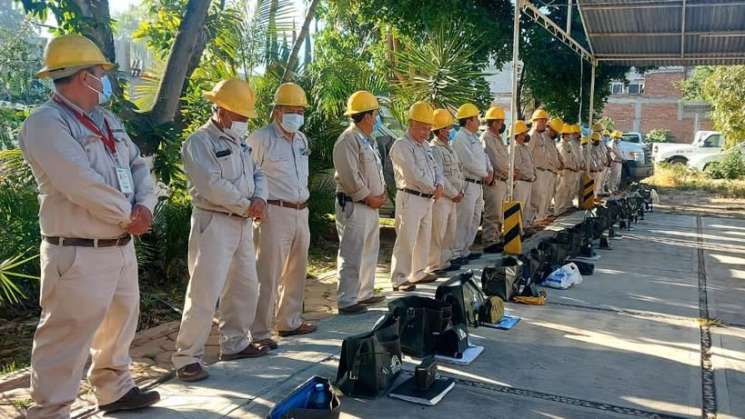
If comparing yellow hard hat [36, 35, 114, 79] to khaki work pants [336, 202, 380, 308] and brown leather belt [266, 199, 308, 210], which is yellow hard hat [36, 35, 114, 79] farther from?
khaki work pants [336, 202, 380, 308]

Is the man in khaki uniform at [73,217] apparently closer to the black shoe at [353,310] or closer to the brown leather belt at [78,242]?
the brown leather belt at [78,242]

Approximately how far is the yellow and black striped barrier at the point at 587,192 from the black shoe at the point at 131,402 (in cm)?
1278

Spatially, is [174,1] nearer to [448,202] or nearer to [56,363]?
[448,202]

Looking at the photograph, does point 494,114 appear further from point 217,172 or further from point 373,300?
point 217,172

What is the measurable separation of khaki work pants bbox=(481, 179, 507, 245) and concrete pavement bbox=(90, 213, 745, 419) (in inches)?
109

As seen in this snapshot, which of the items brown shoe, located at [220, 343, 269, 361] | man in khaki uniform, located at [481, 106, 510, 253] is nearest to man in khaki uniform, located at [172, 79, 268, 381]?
brown shoe, located at [220, 343, 269, 361]

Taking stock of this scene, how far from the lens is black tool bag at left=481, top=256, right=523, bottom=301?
6383 millimetres

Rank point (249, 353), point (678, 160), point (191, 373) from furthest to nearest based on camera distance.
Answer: point (678, 160) → point (249, 353) → point (191, 373)

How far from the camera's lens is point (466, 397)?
13.6ft

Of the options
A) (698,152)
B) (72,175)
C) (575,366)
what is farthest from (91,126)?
(698,152)

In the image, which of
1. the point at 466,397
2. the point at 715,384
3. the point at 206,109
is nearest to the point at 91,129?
the point at 466,397

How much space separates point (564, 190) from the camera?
14.6 m

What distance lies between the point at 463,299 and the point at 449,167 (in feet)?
10.3

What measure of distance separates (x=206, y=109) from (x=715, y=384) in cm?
527
